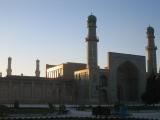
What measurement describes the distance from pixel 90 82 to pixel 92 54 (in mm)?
3887

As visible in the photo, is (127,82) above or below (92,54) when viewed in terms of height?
below

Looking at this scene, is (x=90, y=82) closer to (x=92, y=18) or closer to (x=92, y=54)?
(x=92, y=54)

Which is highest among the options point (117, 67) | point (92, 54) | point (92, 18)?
point (92, 18)

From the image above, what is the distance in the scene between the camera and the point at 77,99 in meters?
52.6

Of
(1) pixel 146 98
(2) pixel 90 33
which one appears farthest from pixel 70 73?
(1) pixel 146 98

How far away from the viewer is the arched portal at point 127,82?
182 ft

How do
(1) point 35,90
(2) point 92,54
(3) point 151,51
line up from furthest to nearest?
(3) point 151,51 < (1) point 35,90 < (2) point 92,54

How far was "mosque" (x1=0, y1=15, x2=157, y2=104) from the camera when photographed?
48.8 meters

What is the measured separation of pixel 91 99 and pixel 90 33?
29.6 ft

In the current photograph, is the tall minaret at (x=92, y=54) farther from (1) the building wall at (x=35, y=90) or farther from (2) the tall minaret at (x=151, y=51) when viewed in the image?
(2) the tall minaret at (x=151, y=51)

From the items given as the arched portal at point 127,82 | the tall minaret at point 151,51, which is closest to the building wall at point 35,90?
the arched portal at point 127,82

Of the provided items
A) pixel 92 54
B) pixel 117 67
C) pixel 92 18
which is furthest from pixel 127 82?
pixel 92 18

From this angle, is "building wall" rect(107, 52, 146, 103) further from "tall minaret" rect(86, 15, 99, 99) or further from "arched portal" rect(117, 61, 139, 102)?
"tall minaret" rect(86, 15, 99, 99)

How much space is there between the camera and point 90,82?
49312 mm
